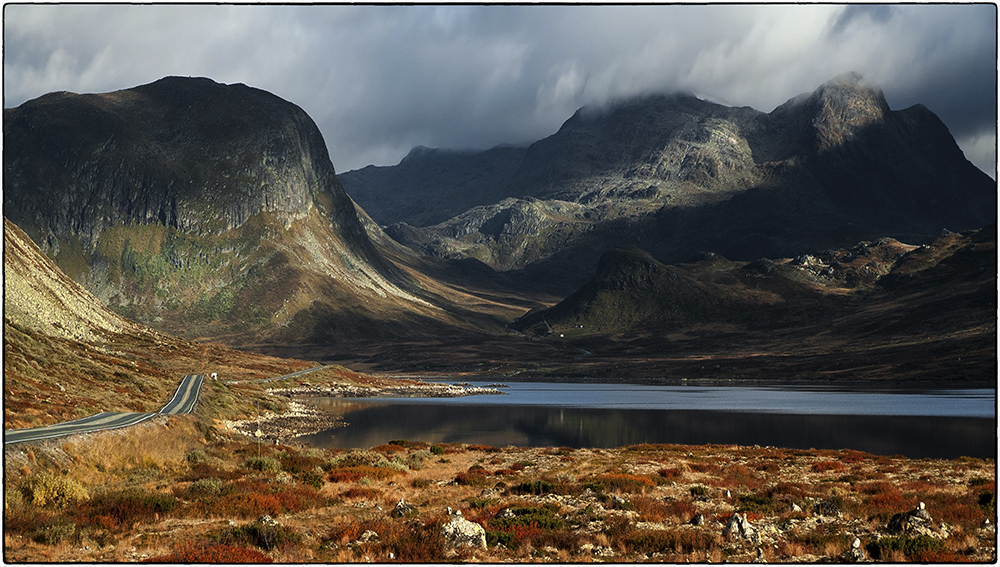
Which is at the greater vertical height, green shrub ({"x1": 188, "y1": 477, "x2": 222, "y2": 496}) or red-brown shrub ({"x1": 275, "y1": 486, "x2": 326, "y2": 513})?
green shrub ({"x1": 188, "y1": 477, "x2": 222, "y2": 496})

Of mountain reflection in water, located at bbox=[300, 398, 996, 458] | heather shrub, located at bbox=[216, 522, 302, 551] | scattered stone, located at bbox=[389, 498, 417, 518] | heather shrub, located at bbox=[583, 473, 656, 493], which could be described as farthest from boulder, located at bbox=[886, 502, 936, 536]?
mountain reflection in water, located at bbox=[300, 398, 996, 458]

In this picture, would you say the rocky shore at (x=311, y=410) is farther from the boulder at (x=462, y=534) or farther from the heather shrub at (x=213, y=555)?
the boulder at (x=462, y=534)

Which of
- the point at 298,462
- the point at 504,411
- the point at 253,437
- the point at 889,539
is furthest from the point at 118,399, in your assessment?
the point at 889,539

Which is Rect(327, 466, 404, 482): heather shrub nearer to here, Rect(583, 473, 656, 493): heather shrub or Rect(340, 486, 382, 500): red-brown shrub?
Rect(340, 486, 382, 500): red-brown shrub

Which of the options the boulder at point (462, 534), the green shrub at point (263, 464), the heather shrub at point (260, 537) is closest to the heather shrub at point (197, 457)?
the green shrub at point (263, 464)

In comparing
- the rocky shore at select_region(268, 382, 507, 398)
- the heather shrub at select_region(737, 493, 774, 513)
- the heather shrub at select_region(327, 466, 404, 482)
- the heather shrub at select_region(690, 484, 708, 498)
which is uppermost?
the heather shrub at select_region(737, 493, 774, 513)

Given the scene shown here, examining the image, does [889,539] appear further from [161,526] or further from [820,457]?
[820,457]

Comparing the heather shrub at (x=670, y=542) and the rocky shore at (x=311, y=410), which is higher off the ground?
the heather shrub at (x=670, y=542)
